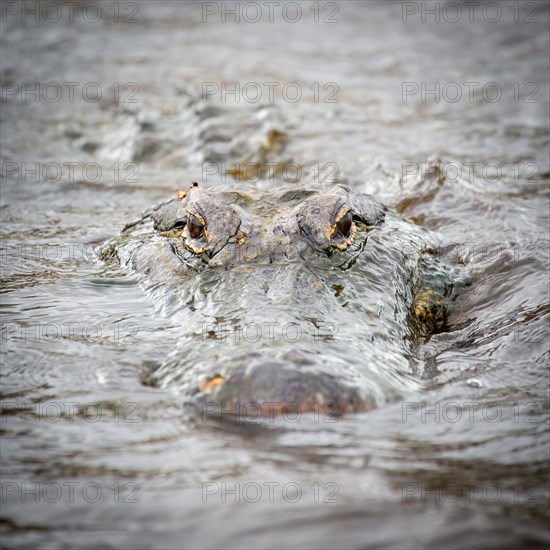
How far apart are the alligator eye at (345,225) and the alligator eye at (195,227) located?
835 millimetres

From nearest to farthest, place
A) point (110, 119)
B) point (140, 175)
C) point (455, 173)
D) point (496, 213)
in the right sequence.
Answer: point (496, 213)
point (455, 173)
point (140, 175)
point (110, 119)

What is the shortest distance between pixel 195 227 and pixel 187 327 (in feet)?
3.34

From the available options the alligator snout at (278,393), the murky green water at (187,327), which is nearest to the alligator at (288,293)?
the alligator snout at (278,393)


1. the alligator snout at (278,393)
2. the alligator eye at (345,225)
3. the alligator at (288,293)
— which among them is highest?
the alligator eye at (345,225)

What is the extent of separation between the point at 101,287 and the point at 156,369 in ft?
4.45

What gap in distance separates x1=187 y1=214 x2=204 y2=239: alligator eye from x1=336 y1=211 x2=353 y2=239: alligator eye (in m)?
0.84

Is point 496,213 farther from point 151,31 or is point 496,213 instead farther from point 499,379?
point 151,31

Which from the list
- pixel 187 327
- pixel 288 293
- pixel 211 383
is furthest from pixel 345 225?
pixel 211 383

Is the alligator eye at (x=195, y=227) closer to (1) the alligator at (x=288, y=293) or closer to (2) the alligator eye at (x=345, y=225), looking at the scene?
(1) the alligator at (x=288, y=293)

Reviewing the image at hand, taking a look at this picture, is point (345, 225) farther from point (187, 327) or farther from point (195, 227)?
point (187, 327)

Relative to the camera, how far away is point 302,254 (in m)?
4.48

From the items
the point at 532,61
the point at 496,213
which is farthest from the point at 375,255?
the point at 532,61

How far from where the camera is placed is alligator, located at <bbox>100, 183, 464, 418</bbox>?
3199 millimetres

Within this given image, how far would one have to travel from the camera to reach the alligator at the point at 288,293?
3.20 metres
